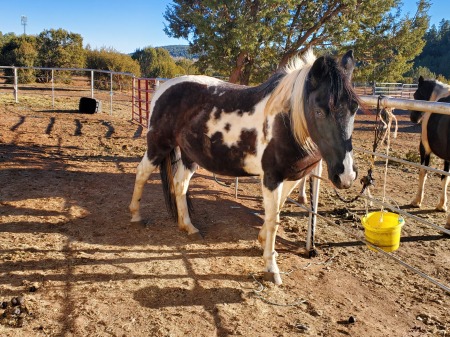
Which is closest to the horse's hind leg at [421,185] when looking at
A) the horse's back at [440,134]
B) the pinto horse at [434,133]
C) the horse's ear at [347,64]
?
the pinto horse at [434,133]

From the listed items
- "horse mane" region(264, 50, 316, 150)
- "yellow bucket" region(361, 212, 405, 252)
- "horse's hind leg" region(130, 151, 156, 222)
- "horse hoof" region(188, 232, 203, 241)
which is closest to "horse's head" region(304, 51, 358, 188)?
"horse mane" region(264, 50, 316, 150)

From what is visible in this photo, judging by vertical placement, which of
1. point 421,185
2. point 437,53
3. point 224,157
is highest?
point 437,53

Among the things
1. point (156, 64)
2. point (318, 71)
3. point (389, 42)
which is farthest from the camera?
point (156, 64)

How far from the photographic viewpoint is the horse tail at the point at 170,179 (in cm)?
402

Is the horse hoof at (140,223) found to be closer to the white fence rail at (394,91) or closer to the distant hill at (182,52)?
the distant hill at (182,52)

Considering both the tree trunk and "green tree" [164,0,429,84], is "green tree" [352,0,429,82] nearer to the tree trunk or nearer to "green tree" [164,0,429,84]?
"green tree" [164,0,429,84]

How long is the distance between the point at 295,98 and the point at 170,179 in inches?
74.3

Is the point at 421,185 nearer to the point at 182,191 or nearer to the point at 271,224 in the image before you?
the point at 271,224

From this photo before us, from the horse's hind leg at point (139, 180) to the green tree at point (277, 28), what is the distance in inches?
139

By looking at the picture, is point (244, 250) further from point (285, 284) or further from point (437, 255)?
point (437, 255)

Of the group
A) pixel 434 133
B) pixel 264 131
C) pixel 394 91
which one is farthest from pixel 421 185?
pixel 394 91

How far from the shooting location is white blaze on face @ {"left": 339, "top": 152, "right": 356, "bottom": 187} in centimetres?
233

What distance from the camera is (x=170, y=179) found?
158 inches

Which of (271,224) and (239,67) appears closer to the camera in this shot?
(271,224)
